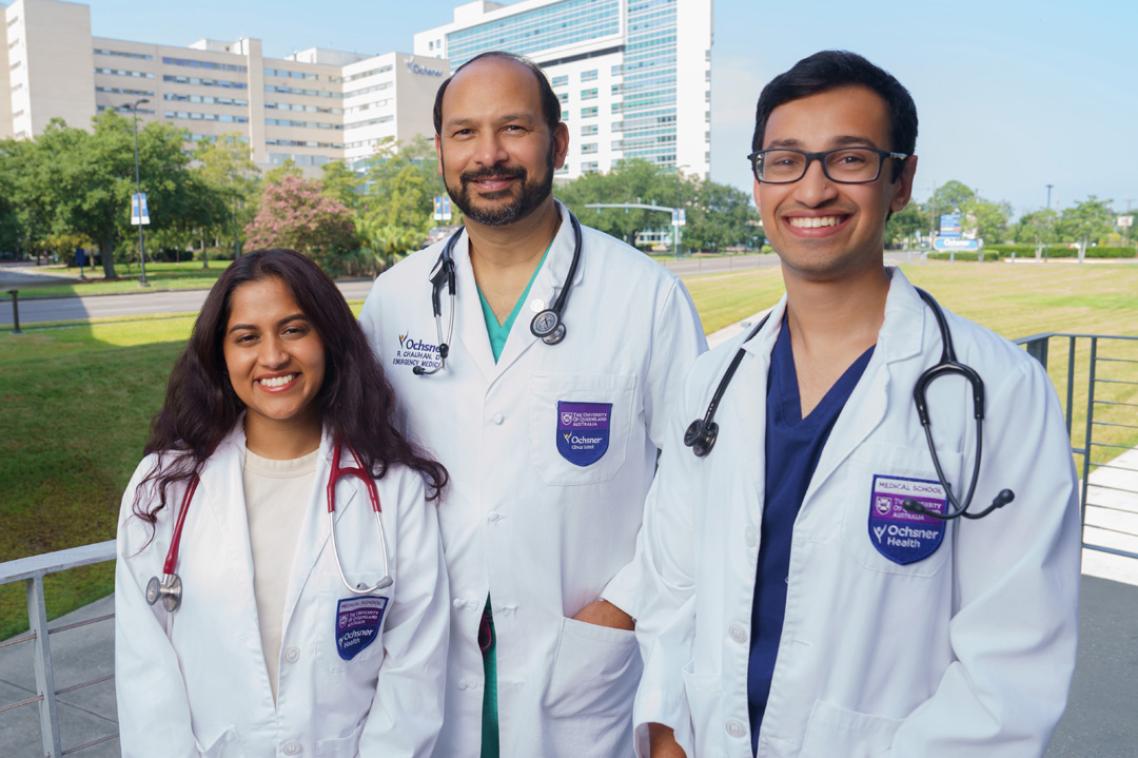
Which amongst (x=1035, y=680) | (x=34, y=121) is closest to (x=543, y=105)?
(x=1035, y=680)

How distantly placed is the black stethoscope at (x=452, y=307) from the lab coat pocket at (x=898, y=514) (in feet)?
2.81

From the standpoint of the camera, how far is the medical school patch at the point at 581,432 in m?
1.98

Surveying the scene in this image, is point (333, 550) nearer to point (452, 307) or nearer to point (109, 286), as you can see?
point (452, 307)

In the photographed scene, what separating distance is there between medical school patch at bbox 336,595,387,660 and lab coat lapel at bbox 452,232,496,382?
57 cm

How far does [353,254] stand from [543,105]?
1267 inches

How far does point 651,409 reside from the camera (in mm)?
2109

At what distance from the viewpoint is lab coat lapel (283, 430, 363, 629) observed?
1.72 m

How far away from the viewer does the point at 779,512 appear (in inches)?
57.3

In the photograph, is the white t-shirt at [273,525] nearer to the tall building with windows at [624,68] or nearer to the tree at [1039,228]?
the tree at [1039,228]

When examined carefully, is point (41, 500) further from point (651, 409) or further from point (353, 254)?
point (353, 254)

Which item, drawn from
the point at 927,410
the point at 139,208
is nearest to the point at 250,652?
the point at 927,410

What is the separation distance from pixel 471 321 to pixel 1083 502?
396 cm

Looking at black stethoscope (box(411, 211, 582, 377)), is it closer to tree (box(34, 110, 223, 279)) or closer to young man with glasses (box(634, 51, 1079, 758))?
young man with glasses (box(634, 51, 1079, 758))

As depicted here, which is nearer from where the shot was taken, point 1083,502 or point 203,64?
point 1083,502
